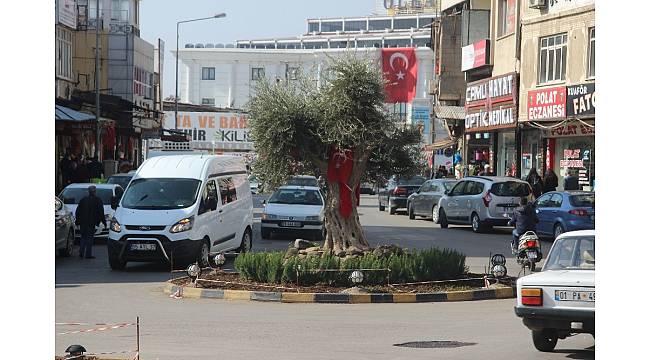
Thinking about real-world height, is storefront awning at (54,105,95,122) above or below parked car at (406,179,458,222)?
above

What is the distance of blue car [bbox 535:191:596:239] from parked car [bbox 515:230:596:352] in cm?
1583

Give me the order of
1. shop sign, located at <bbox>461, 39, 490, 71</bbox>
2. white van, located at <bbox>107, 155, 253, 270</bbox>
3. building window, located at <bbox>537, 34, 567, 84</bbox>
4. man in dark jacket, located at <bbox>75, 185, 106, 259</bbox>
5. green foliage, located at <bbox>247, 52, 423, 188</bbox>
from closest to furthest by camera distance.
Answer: green foliage, located at <bbox>247, 52, 423, 188</bbox> → white van, located at <bbox>107, 155, 253, 270</bbox> → man in dark jacket, located at <bbox>75, 185, 106, 259</bbox> → building window, located at <bbox>537, 34, 567, 84</bbox> → shop sign, located at <bbox>461, 39, 490, 71</bbox>

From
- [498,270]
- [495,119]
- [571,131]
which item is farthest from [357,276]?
[495,119]

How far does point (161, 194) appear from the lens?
2320 centimetres

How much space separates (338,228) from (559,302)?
812 centimetres

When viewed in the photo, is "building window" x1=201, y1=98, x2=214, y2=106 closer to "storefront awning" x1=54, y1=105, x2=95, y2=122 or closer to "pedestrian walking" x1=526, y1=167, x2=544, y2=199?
"storefront awning" x1=54, y1=105, x2=95, y2=122

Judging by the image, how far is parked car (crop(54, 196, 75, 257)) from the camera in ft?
80.2

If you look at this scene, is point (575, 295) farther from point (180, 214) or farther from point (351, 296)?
point (180, 214)

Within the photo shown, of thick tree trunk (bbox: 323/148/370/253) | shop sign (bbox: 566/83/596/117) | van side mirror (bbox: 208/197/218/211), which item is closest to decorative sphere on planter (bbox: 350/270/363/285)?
thick tree trunk (bbox: 323/148/370/253)

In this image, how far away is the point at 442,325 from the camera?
14836mm

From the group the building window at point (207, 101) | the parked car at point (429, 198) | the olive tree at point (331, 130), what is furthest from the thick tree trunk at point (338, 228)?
the building window at point (207, 101)

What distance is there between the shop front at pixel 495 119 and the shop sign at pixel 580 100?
5.79m
